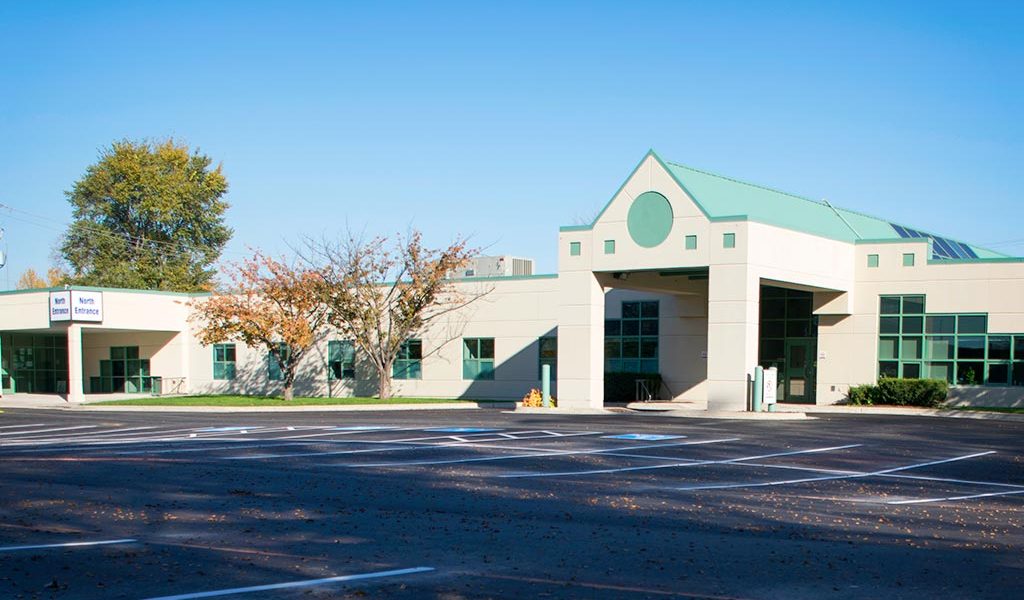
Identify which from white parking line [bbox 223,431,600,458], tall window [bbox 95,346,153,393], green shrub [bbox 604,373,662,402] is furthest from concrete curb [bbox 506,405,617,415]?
tall window [bbox 95,346,153,393]

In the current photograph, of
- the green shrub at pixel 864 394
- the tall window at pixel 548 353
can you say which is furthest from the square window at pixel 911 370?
the tall window at pixel 548 353

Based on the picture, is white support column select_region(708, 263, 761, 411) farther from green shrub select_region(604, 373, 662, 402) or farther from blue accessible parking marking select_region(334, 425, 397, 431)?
blue accessible parking marking select_region(334, 425, 397, 431)

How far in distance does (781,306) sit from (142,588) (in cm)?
3202

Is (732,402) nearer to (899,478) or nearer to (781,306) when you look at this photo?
(781,306)

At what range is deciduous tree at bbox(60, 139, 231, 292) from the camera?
6625 centimetres

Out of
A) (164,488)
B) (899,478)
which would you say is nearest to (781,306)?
(899,478)

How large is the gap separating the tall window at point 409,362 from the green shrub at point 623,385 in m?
8.92

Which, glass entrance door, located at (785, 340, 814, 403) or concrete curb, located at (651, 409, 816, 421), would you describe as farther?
glass entrance door, located at (785, 340, 814, 403)

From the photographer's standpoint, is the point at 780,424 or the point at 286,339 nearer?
the point at 780,424

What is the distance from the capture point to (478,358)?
40656 millimetres

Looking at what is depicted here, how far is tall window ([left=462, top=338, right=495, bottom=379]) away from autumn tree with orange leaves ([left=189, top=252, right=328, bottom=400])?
6050 mm

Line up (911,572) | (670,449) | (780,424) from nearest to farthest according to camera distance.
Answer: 1. (911,572)
2. (670,449)
3. (780,424)

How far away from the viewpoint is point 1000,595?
7.41 m

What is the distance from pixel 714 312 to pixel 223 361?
26937 mm
